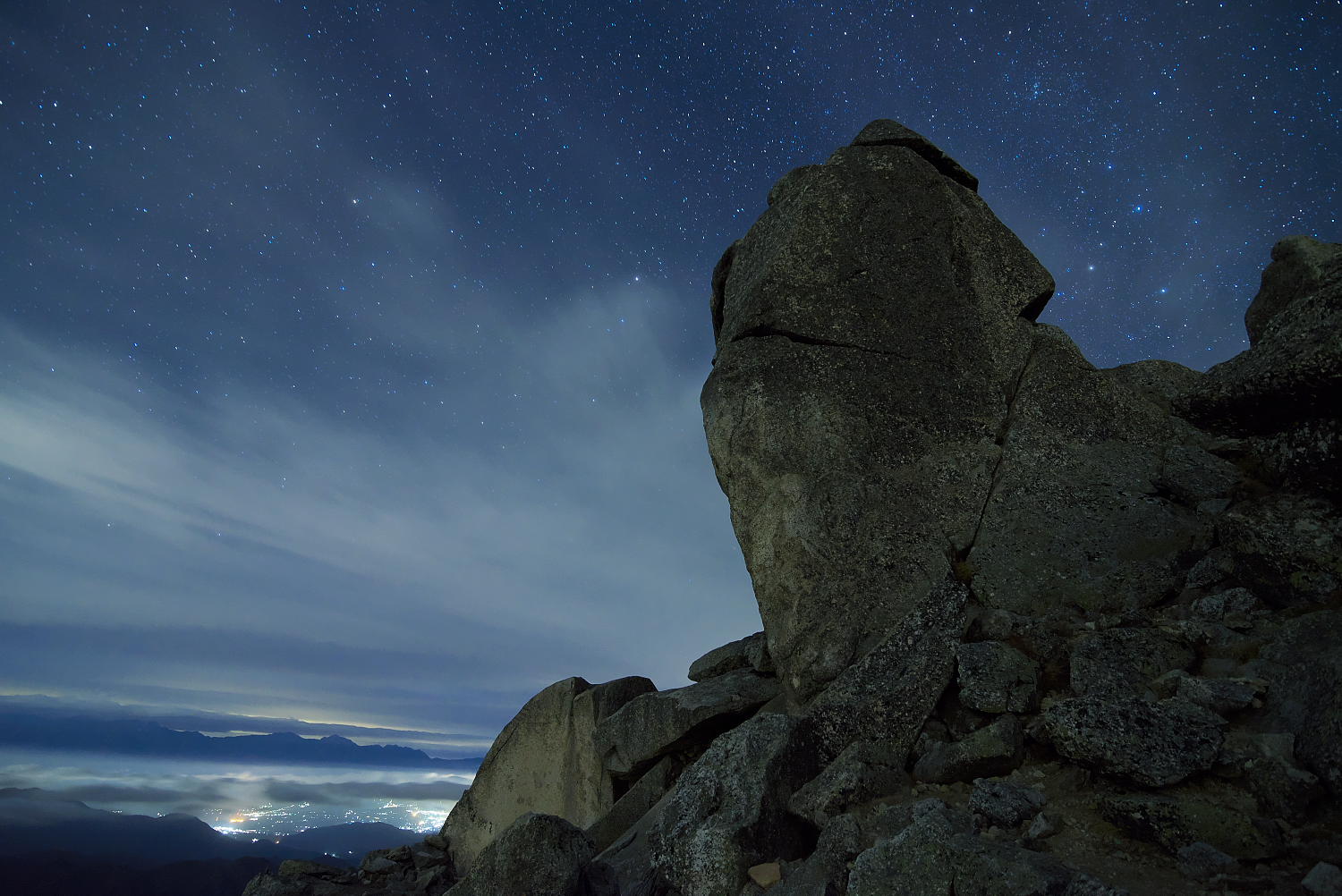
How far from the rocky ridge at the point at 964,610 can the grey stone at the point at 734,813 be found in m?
0.03

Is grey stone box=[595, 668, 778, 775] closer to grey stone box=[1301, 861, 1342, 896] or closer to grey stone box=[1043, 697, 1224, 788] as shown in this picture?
grey stone box=[1043, 697, 1224, 788]

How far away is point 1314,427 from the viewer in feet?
23.9

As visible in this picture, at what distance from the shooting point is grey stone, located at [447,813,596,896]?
28.1 ft

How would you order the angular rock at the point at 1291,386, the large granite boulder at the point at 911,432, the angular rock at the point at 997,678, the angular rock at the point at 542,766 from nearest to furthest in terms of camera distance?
the angular rock at the point at 1291,386, the angular rock at the point at 997,678, the large granite boulder at the point at 911,432, the angular rock at the point at 542,766

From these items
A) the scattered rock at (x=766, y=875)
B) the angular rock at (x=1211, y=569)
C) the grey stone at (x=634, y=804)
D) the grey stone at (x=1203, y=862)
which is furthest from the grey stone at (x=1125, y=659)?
the grey stone at (x=634, y=804)

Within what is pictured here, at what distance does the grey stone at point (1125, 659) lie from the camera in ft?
23.6

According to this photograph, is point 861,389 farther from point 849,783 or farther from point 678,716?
point 678,716

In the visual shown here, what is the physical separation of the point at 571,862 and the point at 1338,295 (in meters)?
9.92

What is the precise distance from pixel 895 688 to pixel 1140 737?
2.70m

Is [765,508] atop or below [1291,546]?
atop

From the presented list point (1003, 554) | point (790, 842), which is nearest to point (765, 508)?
point (1003, 554)

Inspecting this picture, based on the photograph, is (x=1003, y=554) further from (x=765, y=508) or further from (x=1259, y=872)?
(x=1259, y=872)

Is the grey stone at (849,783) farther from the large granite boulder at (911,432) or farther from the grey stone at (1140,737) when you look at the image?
the large granite boulder at (911,432)

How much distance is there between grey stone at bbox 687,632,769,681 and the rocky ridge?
0.29 feet
